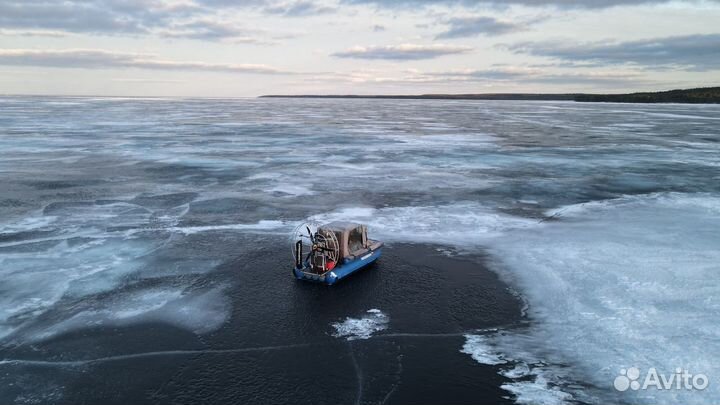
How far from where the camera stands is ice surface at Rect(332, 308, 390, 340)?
488 inches

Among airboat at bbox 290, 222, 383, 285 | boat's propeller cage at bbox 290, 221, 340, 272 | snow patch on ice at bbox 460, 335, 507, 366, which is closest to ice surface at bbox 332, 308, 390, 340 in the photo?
snow patch on ice at bbox 460, 335, 507, 366

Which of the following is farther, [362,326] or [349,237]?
[349,237]

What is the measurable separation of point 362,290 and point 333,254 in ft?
4.99

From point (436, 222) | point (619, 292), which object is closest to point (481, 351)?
point (619, 292)

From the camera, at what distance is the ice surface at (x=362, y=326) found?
1238 centimetres

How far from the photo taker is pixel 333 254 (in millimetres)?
15883

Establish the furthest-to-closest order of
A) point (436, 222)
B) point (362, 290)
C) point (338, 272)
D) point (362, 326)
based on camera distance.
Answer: point (436, 222) → point (338, 272) → point (362, 290) → point (362, 326)

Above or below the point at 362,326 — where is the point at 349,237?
above

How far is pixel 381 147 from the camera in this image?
44906mm

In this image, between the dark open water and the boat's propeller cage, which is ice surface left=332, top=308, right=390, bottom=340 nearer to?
the dark open water

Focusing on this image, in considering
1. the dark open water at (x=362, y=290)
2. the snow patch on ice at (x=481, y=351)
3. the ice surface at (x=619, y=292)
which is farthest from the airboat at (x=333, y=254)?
the snow patch on ice at (x=481, y=351)

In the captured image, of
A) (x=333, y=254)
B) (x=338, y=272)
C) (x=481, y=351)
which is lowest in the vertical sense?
(x=481, y=351)

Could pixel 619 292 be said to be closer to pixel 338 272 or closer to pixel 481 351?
pixel 481 351

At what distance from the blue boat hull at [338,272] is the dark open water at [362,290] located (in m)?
0.30
